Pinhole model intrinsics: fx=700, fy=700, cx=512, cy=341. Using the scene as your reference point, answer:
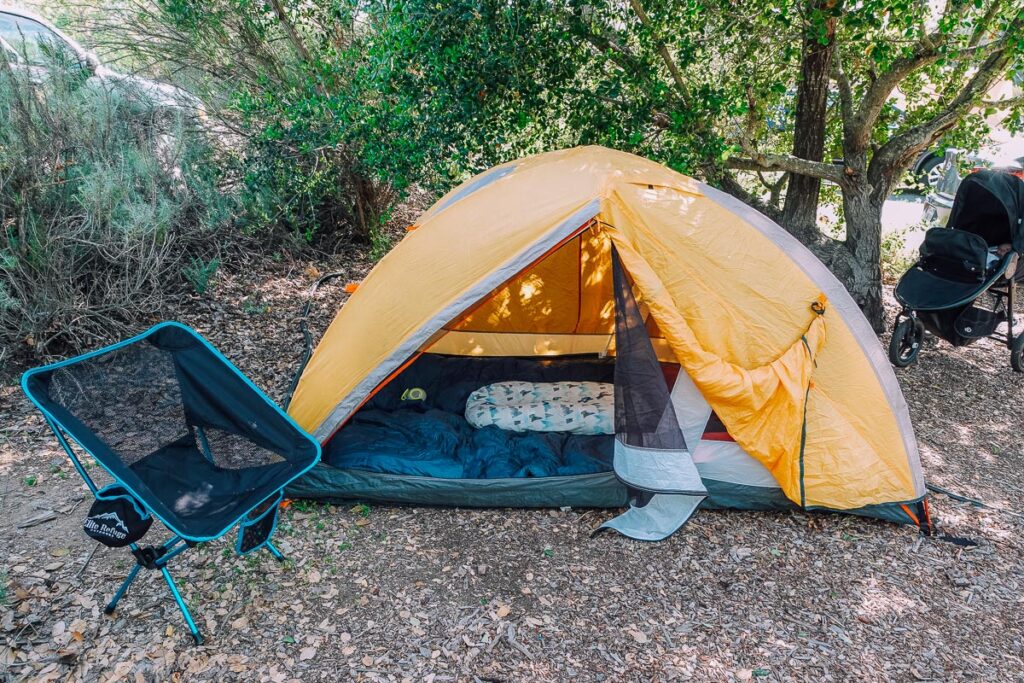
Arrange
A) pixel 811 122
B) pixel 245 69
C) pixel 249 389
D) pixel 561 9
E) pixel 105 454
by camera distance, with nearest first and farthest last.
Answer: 1. pixel 105 454
2. pixel 249 389
3. pixel 561 9
4. pixel 811 122
5. pixel 245 69

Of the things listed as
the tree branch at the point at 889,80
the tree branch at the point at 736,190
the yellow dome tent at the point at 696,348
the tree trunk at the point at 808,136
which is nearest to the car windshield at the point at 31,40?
the yellow dome tent at the point at 696,348

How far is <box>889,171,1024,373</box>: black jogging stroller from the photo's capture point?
508 centimetres

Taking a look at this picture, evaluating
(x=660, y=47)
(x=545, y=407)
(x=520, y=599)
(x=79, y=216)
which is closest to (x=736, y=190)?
(x=660, y=47)

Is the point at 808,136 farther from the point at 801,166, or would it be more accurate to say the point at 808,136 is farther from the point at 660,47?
the point at 660,47

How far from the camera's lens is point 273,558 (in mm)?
3307

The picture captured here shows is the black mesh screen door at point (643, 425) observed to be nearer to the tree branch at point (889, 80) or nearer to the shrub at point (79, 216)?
the tree branch at point (889, 80)

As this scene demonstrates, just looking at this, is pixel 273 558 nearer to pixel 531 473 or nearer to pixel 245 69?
pixel 531 473

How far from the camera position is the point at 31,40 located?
6.09 m

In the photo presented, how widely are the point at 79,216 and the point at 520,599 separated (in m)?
4.15

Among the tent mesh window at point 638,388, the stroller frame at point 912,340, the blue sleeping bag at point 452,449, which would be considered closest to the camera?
the tent mesh window at point 638,388

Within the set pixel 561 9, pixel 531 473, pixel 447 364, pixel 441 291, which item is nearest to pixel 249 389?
pixel 441 291

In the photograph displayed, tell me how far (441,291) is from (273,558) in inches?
59.8

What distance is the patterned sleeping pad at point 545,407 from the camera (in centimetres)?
426

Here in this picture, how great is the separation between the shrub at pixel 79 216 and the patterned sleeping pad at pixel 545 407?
2.77 metres
